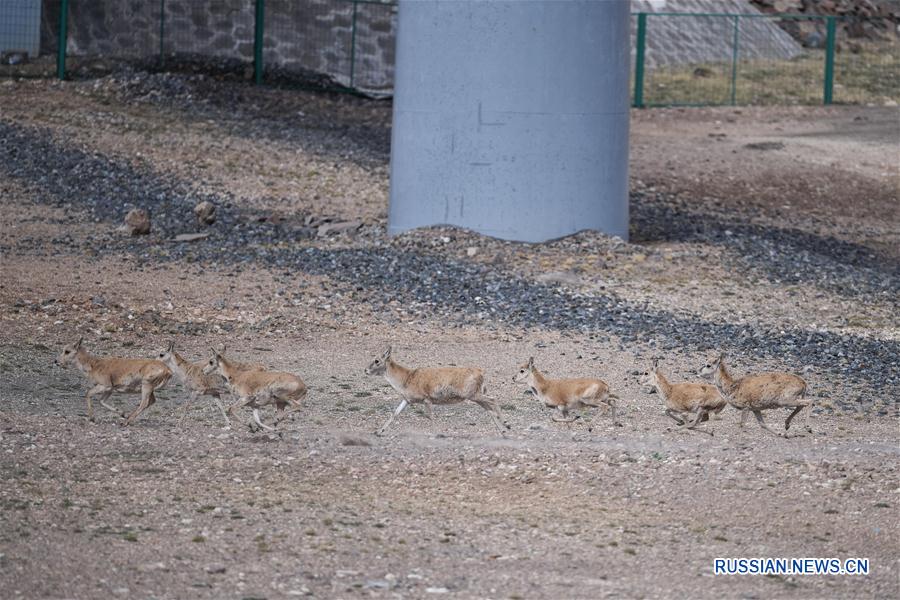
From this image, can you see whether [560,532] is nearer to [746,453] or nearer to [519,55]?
[746,453]

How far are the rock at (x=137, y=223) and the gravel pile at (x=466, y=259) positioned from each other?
0.49 feet

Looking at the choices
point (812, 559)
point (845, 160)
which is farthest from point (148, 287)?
point (845, 160)

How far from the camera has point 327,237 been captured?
17469 millimetres

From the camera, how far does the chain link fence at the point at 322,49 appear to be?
85.1 ft

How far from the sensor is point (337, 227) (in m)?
17.8

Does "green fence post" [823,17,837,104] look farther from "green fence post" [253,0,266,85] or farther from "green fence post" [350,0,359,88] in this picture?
"green fence post" [253,0,266,85]

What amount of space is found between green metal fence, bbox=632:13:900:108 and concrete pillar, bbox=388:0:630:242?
1462 cm

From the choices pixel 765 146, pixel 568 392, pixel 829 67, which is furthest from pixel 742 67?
pixel 568 392

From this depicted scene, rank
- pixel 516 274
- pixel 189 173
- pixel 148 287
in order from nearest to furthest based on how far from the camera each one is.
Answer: pixel 148 287 → pixel 516 274 → pixel 189 173

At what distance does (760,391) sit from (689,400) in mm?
487

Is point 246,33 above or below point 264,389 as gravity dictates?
above

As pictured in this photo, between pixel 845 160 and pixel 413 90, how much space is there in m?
12.5

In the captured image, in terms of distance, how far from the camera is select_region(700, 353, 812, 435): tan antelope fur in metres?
8.84

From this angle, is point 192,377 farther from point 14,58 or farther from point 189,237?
point 14,58
